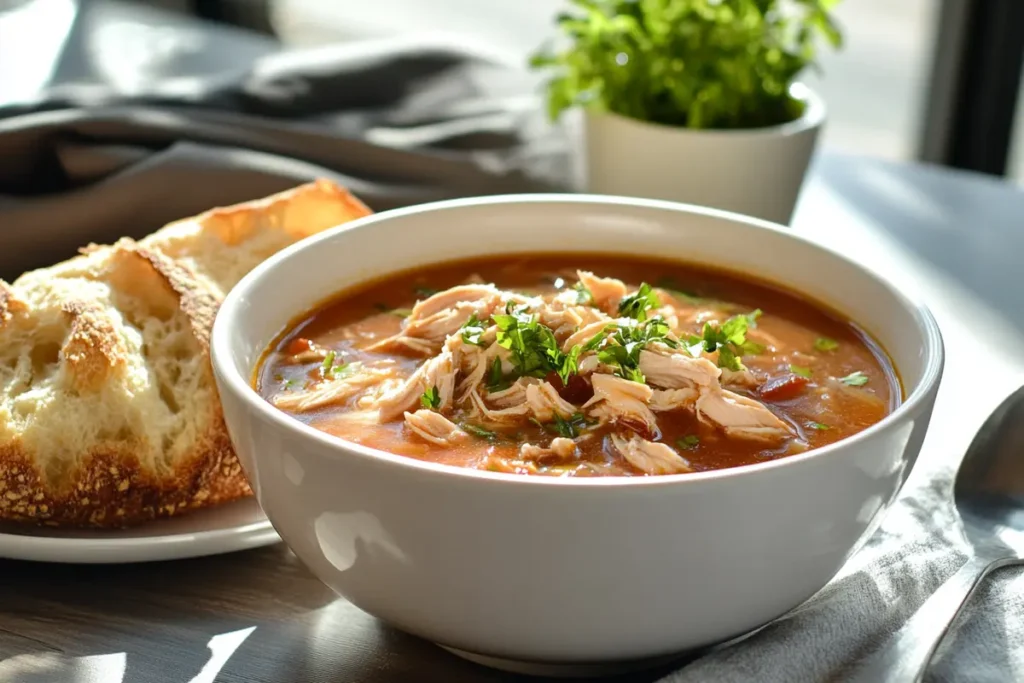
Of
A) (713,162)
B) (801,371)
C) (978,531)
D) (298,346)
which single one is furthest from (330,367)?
(713,162)

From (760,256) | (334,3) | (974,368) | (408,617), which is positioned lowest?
(334,3)

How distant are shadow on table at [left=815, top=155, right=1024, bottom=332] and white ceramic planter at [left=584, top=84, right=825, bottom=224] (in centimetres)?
36

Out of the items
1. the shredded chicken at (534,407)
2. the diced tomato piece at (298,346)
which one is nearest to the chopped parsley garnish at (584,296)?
the shredded chicken at (534,407)

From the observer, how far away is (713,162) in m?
2.67

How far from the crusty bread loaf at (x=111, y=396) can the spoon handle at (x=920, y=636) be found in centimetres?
89

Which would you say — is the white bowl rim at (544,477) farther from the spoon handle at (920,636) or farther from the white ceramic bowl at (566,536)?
the spoon handle at (920,636)

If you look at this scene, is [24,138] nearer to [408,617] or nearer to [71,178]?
[71,178]

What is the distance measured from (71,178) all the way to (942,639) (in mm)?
1960

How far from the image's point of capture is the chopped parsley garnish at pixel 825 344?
178 cm

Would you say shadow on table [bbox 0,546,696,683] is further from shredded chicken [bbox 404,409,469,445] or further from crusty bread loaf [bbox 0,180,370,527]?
shredded chicken [bbox 404,409,469,445]

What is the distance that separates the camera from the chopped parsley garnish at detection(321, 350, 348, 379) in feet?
5.51

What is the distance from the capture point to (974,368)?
7.65ft

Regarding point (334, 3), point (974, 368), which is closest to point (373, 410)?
point (974, 368)

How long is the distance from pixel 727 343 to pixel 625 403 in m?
0.24
